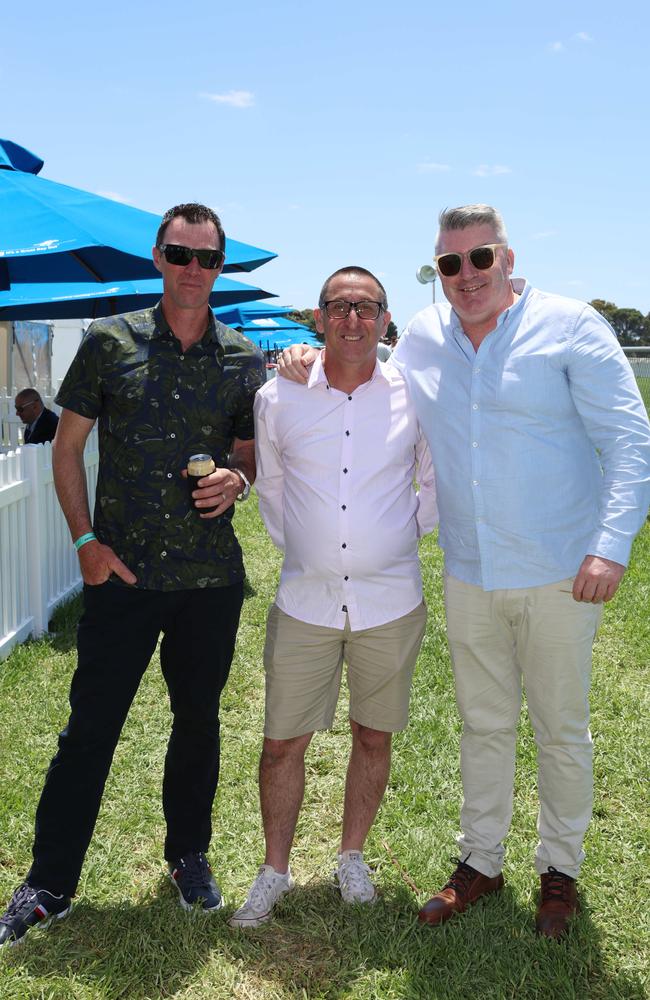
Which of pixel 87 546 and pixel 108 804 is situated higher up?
pixel 87 546

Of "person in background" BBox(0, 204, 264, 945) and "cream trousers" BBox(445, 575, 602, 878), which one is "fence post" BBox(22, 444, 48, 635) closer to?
"person in background" BBox(0, 204, 264, 945)

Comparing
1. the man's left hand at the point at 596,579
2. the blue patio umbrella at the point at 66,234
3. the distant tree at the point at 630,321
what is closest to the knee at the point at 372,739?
the man's left hand at the point at 596,579

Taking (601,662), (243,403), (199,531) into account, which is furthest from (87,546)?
(601,662)

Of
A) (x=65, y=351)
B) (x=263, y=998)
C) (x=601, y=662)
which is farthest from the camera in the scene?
(x=65, y=351)

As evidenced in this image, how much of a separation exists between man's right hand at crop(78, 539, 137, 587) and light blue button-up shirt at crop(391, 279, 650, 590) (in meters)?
1.15

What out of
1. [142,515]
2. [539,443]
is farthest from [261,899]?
[539,443]

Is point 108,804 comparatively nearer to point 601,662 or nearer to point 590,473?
point 590,473

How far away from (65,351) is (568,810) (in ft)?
58.7

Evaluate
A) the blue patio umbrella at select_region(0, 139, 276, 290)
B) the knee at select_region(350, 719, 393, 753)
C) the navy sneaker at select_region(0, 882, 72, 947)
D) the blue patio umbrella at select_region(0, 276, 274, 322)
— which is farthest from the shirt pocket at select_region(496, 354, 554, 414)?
the blue patio umbrella at select_region(0, 276, 274, 322)

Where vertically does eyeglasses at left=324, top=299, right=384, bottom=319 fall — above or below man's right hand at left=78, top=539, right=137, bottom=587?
above

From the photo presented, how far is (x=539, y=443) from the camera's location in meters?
2.89

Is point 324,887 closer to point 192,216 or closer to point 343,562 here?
point 343,562

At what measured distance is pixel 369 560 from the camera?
9.91 ft

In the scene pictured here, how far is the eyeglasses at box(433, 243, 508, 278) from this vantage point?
2898 mm
